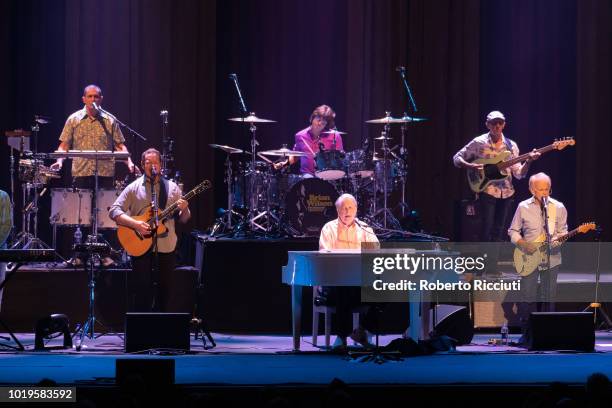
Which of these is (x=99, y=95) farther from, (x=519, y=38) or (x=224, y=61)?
(x=519, y=38)

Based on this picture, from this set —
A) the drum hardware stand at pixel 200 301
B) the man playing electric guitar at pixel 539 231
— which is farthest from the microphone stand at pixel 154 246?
the man playing electric guitar at pixel 539 231

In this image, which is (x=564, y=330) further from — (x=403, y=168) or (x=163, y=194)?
(x=163, y=194)

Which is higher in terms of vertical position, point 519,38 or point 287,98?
point 519,38

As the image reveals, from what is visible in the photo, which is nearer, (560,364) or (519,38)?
(560,364)

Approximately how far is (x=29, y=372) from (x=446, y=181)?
24.1ft

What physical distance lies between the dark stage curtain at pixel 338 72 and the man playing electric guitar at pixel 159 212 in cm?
291

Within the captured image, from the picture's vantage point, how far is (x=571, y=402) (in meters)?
4.84

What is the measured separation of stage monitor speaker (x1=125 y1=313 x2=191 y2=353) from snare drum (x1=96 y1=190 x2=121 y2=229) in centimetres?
297

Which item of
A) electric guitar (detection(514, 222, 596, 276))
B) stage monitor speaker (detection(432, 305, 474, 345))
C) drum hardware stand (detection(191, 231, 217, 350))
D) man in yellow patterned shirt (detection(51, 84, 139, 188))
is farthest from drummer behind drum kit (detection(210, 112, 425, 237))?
stage monitor speaker (detection(432, 305, 474, 345))

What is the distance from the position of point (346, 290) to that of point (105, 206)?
3544 mm

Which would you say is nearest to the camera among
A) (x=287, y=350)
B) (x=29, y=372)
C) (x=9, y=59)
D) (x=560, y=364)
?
(x=29, y=372)

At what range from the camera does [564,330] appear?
9.30 metres

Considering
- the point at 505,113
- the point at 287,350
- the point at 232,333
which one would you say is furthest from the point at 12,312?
the point at 505,113

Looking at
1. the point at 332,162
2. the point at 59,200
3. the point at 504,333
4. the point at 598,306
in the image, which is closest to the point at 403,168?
the point at 332,162
